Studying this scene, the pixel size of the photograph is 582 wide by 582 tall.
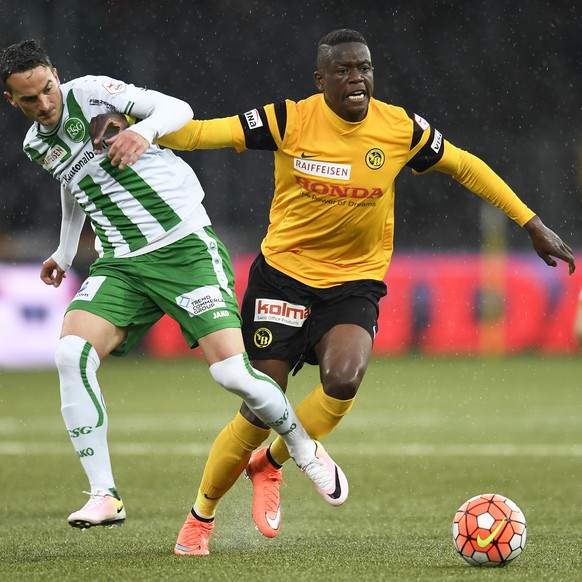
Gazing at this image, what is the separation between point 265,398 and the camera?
486cm

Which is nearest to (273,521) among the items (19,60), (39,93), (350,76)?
(350,76)

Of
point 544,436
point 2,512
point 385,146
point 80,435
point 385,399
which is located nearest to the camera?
point 80,435

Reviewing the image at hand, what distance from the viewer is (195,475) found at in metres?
7.70

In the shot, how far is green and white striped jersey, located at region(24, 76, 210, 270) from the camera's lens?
192 inches

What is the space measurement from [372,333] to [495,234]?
10940mm

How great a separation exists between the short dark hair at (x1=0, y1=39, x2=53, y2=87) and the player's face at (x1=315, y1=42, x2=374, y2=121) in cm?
121

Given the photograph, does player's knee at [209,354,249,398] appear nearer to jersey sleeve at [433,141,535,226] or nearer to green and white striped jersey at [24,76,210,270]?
green and white striped jersey at [24,76,210,270]

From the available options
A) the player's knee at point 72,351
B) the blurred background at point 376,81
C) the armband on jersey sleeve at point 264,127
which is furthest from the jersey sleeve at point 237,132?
the blurred background at point 376,81

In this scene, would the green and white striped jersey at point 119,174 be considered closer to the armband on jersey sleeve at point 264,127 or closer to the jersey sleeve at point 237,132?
the jersey sleeve at point 237,132

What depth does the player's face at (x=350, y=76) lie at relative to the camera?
5113 mm

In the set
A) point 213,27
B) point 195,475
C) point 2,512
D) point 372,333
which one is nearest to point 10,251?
point 213,27

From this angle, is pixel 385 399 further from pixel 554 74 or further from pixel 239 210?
pixel 554 74

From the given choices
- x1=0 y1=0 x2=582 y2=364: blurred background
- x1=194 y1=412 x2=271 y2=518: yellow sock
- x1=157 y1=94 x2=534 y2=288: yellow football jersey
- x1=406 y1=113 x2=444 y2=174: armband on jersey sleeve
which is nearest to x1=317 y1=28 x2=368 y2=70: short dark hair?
x1=157 y1=94 x2=534 y2=288: yellow football jersey

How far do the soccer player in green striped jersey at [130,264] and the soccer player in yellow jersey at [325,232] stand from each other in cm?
26
